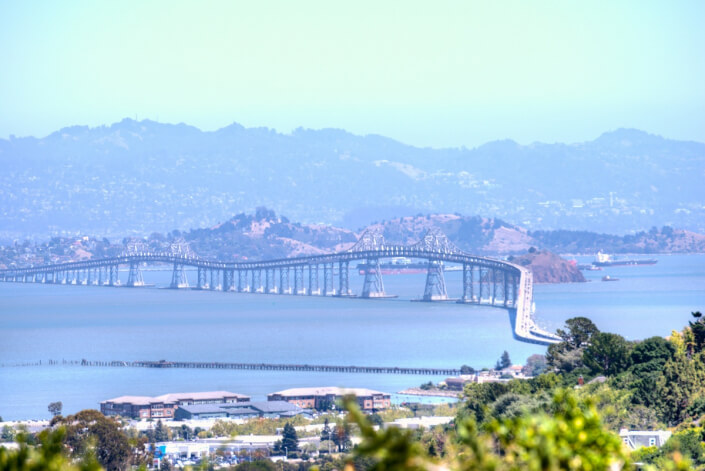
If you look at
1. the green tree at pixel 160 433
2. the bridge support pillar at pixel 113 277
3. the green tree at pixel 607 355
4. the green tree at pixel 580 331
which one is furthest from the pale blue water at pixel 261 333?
the bridge support pillar at pixel 113 277

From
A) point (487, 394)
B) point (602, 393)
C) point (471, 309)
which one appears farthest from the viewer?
point (471, 309)

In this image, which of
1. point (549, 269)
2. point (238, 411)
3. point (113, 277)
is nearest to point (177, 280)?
point (113, 277)

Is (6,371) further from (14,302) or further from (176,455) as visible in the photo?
(14,302)

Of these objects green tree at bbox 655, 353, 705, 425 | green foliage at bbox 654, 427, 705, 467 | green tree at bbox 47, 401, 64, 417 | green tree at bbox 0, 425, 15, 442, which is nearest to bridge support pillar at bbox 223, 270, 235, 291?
green tree at bbox 47, 401, 64, 417

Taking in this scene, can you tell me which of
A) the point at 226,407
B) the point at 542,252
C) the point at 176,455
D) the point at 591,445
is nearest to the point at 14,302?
the point at 542,252

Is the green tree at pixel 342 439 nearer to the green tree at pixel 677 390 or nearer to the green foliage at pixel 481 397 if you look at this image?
the green foliage at pixel 481 397

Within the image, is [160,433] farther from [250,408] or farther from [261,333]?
[261,333]

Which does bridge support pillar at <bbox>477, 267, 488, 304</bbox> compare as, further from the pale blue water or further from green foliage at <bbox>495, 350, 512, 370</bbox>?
green foliage at <bbox>495, 350, 512, 370</bbox>
